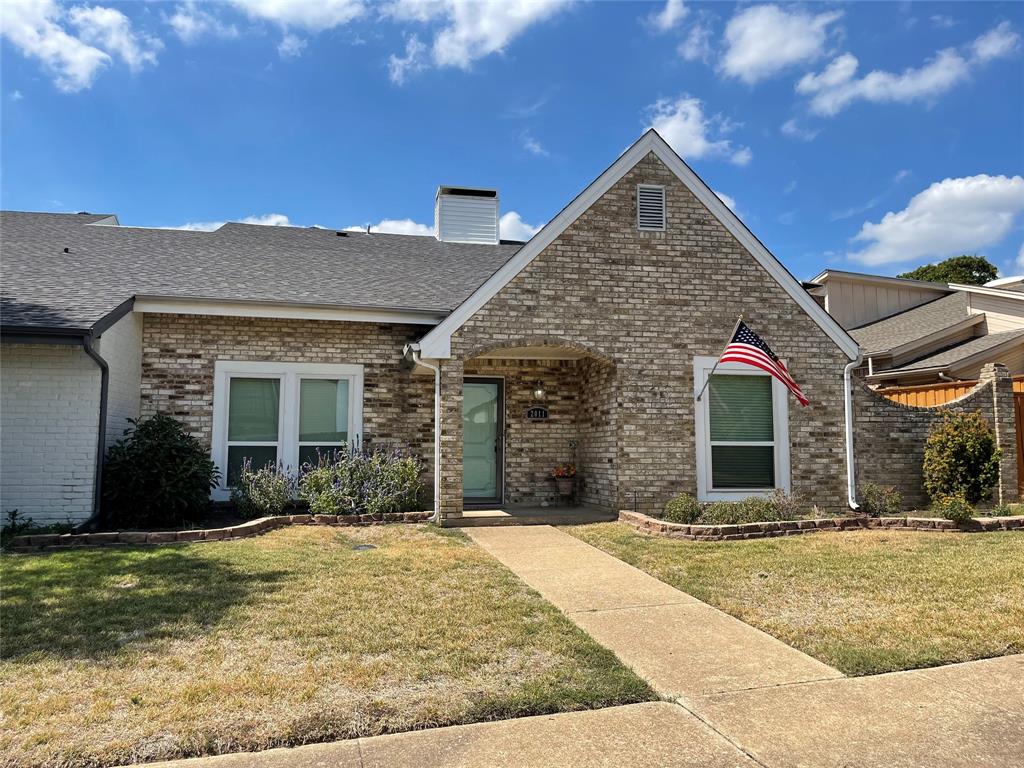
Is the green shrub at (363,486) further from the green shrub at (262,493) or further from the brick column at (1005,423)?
the brick column at (1005,423)

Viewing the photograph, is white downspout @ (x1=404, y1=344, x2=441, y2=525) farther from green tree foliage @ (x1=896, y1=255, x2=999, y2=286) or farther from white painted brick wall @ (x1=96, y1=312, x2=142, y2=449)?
green tree foliage @ (x1=896, y1=255, x2=999, y2=286)

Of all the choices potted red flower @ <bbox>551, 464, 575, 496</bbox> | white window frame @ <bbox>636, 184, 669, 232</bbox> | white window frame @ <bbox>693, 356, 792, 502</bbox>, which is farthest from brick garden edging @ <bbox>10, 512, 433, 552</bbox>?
white window frame @ <bbox>636, 184, 669, 232</bbox>

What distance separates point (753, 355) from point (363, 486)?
6.10 m

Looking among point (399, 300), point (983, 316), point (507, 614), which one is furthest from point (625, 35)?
point (983, 316)

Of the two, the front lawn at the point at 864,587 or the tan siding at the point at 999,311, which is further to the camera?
the tan siding at the point at 999,311

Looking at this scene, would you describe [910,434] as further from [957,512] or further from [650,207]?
[650,207]

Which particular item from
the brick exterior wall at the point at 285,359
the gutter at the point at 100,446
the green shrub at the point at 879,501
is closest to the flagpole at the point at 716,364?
the green shrub at the point at 879,501

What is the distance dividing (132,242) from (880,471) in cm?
1441

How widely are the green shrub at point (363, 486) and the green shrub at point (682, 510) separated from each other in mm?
3806

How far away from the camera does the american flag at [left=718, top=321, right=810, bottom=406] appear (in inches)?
405

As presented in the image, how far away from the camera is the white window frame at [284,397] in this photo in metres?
11.2

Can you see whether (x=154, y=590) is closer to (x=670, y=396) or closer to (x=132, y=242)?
(x=670, y=396)

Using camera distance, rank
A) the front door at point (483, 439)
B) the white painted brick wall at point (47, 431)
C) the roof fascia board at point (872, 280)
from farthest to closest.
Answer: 1. the roof fascia board at point (872, 280)
2. the front door at point (483, 439)
3. the white painted brick wall at point (47, 431)

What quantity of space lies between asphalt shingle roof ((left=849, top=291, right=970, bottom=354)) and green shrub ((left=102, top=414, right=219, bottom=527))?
15.5 metres
